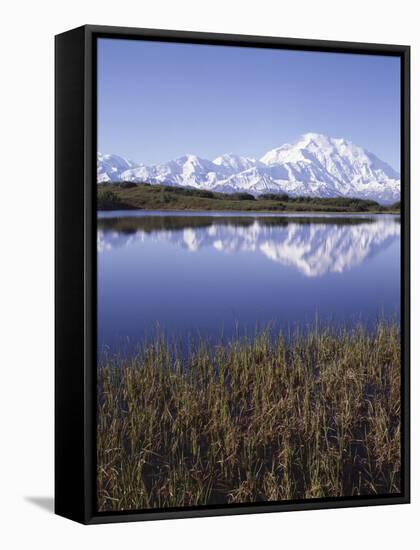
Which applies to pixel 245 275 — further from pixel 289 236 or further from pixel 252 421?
pixel 252 421

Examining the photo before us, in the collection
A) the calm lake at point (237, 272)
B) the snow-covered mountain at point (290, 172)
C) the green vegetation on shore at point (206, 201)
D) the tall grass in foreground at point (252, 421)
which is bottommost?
the tall grass in foreground at point (252, 421)

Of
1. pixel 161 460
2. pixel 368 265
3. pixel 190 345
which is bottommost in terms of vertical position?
pixel 161 460

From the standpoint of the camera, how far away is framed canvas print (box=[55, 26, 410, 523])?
6.53 meters

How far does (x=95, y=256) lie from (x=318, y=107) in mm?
1669

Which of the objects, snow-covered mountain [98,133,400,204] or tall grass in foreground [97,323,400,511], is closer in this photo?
tall grass in foreground [97,323,400,511]

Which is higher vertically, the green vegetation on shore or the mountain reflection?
the green vegetation on shore

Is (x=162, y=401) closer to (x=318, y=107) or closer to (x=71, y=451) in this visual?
(x=71, y=451)

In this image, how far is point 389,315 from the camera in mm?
7164

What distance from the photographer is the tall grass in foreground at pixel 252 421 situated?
659 centimetres

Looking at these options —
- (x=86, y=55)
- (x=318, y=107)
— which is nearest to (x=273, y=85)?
(x=318, y=107)

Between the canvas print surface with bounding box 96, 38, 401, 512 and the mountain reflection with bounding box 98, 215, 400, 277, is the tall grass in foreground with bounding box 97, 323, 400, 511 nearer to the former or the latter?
the canvas print surface with bounding box 96, 38, 401, 512

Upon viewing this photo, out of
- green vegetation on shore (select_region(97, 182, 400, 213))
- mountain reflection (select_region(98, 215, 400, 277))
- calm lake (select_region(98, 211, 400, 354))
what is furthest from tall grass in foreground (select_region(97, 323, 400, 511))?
green vegetation on shore (select_region(97, 182, 400, 213))

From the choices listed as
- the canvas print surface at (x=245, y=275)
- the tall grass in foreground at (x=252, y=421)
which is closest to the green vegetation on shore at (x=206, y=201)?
the canvas print surface at (x=245, y=275)

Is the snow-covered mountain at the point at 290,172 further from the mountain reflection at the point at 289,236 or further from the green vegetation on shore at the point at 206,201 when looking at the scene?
the mountain reflection at the point at 289,236
